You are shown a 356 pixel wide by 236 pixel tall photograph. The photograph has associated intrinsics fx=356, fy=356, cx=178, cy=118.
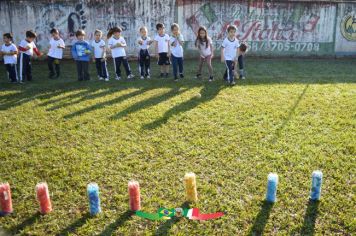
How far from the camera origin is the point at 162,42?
1145 cm

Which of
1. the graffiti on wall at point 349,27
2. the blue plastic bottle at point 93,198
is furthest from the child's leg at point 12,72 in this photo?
the graffiti on wall at point 349,27

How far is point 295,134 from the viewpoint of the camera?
651 cm

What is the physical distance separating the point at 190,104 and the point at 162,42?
387 cm

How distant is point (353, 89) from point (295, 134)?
4.15 m

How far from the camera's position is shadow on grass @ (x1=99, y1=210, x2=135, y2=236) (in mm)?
4004

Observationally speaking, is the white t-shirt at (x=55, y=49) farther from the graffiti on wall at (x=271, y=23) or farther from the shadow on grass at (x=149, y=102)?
the graffiti on wall at (x=271, y=23)

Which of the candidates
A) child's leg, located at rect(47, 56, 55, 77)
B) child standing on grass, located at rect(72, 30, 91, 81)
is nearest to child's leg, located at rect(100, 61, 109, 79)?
child standing on grass, located at rect(72, 30, 91, 81)

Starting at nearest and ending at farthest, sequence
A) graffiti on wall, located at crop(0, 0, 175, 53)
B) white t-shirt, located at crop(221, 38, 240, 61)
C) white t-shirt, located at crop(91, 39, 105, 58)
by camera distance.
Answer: white t-shirt, located at crop(221, 38, 240, 61) → white t-shirt, located at crop(91, 39, 105, 58) → graffiti on wall, located at crop(0, 0, 175, 53)

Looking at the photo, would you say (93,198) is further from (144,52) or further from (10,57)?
(10,57)

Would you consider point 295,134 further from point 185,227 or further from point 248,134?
point 185,227

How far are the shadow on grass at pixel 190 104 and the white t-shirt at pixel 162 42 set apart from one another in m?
2.32

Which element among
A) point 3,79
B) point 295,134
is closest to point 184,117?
point 295,134

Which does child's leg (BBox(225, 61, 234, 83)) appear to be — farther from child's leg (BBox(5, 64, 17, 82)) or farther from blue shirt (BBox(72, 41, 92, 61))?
child's leg (BBox(5, 64, 17, 82))

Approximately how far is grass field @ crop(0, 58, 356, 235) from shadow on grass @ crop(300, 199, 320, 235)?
1cm
